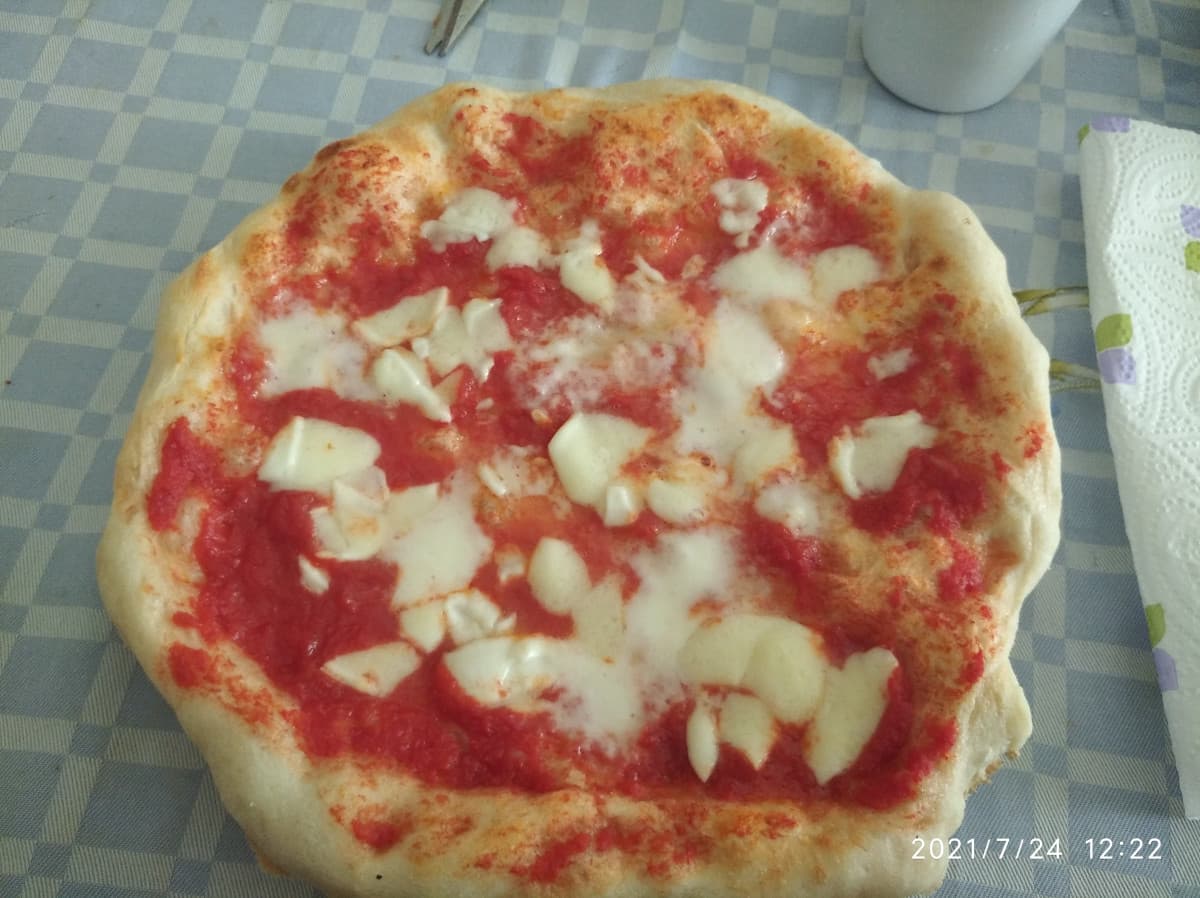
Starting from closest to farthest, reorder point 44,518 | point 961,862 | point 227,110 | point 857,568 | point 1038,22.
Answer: point 857,568 < point 961,862 < point 44,518 < point 1038,22 < point 227,110

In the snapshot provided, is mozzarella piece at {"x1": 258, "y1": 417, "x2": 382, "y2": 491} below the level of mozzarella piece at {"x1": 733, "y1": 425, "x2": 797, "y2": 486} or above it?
below

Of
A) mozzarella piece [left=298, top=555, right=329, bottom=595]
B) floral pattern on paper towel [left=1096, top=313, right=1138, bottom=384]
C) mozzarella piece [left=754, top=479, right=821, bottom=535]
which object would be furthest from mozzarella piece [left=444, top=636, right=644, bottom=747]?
floral pattern on paper towel [left=1096, top=313, right=1138, bottom=384]

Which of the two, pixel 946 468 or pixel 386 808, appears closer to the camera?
pixel 386 808

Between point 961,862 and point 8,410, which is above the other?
point 961,862

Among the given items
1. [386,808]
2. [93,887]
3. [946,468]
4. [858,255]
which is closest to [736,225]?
[858,255]

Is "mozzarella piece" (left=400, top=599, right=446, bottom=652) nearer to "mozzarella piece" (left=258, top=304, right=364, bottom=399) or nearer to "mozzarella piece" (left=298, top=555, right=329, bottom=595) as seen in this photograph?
"mozzarella piece" (left=298, top=555, right=329, bottom=595)

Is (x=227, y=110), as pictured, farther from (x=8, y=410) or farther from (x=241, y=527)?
(x=241, y=527)

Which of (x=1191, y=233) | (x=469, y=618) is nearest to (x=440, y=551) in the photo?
(x=469, y=618)
